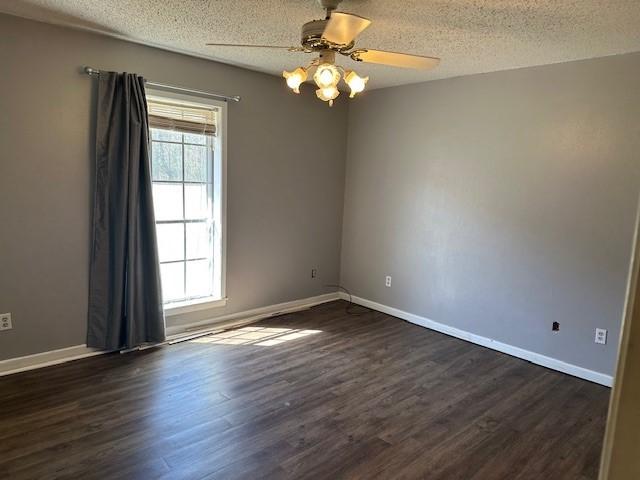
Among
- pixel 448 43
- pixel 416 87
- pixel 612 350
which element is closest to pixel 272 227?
pixel 416 87

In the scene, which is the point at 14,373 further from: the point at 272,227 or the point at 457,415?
the point at 457,415

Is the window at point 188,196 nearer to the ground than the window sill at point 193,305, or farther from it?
farther from it

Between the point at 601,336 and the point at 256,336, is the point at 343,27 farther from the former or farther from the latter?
the point at 601,336

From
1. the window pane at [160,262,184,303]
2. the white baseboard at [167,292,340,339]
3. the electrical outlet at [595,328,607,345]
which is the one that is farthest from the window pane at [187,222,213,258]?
the electrical outlet at [595,328,607,345]

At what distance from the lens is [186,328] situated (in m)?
3.99

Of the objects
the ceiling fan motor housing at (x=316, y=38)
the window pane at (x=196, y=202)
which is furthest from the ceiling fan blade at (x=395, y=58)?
the window pane at (x=196, y=202)

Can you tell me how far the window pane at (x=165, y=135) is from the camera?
3.66 meters

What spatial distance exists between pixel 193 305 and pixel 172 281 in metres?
0.29

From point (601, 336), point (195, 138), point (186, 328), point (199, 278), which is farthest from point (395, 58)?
point (186, 328)

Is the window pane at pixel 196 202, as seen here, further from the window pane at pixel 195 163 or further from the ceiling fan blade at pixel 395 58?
the ceiling fan blade at pixel 395 58

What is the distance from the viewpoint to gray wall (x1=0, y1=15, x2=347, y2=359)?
2971mm

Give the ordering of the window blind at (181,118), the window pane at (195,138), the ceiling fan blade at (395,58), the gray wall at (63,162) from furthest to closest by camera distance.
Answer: the window pane at (195,138) → the window blind at (181,118) → the gray wall at (63,162) → the ceiling fan blade at (395,58)

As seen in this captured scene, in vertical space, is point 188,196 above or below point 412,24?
below

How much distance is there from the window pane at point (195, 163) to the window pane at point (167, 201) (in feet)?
0.48
